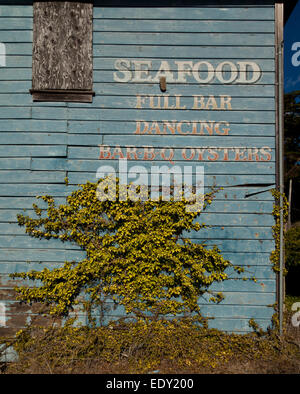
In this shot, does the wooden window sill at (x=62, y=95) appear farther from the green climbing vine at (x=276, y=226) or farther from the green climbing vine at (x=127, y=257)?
the green climbing vine at (x=276, y=226)

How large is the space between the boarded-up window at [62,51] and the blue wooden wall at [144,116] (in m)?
0.11

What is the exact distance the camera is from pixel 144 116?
3771 millimetres

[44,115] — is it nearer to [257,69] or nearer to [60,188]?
[60,188]

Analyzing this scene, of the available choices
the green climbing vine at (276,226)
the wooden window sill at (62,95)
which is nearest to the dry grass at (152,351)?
the green climbing vine at (276,226)

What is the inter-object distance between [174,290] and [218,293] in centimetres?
70

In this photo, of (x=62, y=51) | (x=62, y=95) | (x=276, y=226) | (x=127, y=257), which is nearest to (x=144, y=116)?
(x=62, y=95)

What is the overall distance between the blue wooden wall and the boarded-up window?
0.11 m

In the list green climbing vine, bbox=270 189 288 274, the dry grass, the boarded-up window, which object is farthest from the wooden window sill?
the dry grass

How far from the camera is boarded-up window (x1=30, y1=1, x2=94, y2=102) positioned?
147 inches

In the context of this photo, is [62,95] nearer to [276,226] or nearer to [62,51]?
[62,51]

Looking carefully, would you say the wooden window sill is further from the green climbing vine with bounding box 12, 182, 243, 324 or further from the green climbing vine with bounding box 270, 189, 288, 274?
the green climbing vine with bounding box 270, 189, 288, 274

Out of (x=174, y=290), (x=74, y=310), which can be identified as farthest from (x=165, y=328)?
(x=74, y=310)

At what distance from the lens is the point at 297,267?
5414 millimetres

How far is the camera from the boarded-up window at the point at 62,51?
12.3 ft
